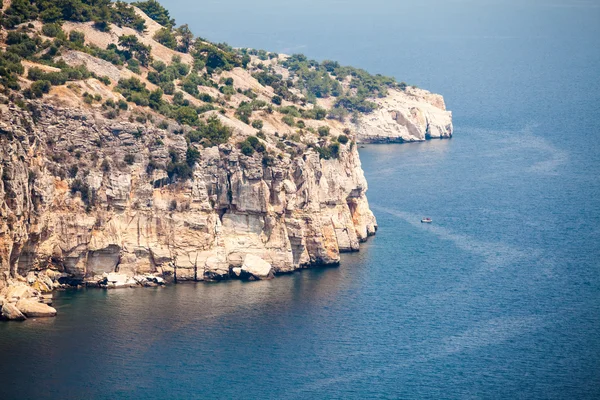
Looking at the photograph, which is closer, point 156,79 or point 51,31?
point 51,31

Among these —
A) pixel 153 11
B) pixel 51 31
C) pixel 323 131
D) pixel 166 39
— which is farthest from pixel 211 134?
pixel 153 11

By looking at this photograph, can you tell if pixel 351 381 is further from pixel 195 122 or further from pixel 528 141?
pixel 528 141

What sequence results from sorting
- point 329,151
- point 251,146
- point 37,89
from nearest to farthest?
point 37,89 < point 251,146 < point 329,151

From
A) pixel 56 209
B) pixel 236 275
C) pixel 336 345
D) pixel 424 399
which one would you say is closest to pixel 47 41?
pixel 56 209

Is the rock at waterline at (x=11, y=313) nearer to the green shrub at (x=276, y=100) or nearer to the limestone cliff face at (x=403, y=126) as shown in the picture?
the green shrub at (x=276, y=100)

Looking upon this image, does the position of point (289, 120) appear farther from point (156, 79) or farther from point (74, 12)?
point (74, 12)

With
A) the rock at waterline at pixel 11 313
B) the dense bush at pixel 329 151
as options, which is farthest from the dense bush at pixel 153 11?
the rock at waterline at pixel 11 313
